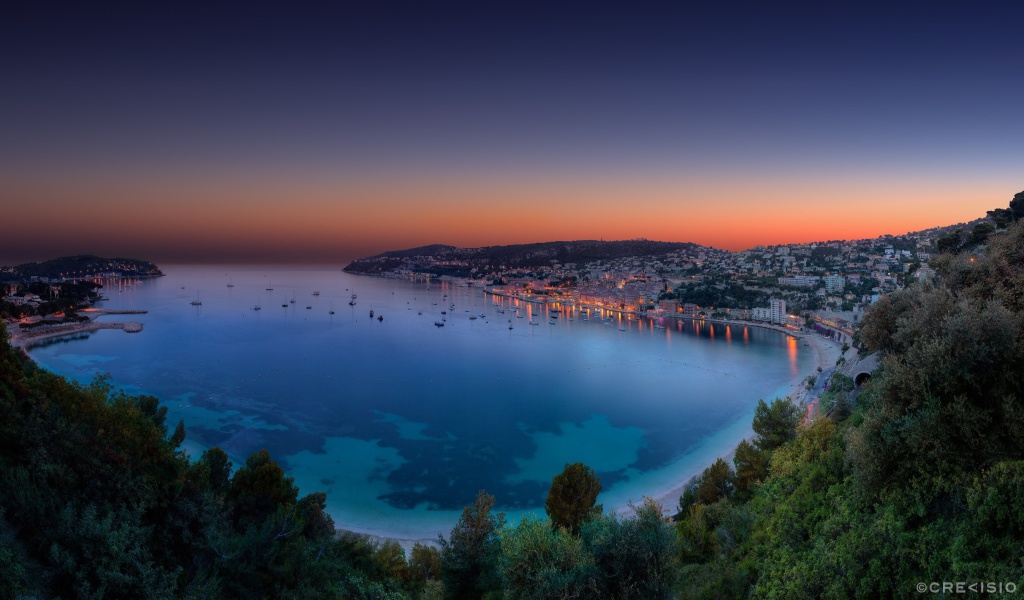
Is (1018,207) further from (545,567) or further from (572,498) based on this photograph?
(545,567)

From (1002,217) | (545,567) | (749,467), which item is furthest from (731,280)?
(545,567)

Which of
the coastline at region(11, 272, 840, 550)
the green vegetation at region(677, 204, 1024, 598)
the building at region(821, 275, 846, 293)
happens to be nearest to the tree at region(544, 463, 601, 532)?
the coastline at region(11, 272, 840, 550)

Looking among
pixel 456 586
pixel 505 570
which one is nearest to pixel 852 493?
pixel 505 570

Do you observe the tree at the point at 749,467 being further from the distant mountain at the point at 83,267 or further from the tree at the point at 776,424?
the distant mountain at the point at 83,267

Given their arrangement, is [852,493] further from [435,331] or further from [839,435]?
[435,331]

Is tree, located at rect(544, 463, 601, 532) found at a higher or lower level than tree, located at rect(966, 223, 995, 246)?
lower

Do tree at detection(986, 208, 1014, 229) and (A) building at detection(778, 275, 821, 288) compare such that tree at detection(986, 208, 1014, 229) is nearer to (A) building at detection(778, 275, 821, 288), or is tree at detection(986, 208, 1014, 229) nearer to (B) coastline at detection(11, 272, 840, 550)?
(B) coastline at detection(11, 272, 840, 550)

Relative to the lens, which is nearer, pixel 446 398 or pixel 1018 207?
pixel 1018 207

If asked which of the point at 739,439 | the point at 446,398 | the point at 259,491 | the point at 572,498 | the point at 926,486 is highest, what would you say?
the point at 926,486
